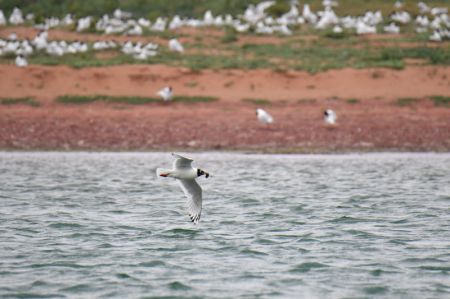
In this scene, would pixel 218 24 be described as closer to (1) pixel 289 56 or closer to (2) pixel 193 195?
(1) pixel 289 56

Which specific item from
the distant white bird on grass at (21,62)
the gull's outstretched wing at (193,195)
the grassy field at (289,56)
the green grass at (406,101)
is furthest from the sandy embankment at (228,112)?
the gull's outstretched wing at (193,195)

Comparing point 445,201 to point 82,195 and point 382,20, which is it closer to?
point 82,195

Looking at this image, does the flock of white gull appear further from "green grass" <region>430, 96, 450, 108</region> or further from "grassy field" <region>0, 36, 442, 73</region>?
"green grass" <region>430, 96, 450, 108</region>

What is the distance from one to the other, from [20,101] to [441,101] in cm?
1242

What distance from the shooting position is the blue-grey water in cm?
1080

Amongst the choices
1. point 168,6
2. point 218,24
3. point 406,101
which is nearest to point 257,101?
point 406,101

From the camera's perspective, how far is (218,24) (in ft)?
148

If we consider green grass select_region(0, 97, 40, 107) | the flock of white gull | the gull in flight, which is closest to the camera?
the gull in flight

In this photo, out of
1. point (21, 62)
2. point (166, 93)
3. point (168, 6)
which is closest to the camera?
point (166, 93)

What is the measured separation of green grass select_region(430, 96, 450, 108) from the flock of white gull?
9.64 metres

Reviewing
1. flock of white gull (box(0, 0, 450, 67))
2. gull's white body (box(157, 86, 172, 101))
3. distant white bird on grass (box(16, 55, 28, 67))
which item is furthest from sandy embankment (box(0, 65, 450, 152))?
flock of white gull (box(0, 0, 450, 67))

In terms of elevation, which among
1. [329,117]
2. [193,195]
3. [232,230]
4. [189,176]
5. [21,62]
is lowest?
[232,230]

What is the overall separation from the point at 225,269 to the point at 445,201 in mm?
7212

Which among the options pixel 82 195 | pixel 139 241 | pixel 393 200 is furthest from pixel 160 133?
pixel 139 241
